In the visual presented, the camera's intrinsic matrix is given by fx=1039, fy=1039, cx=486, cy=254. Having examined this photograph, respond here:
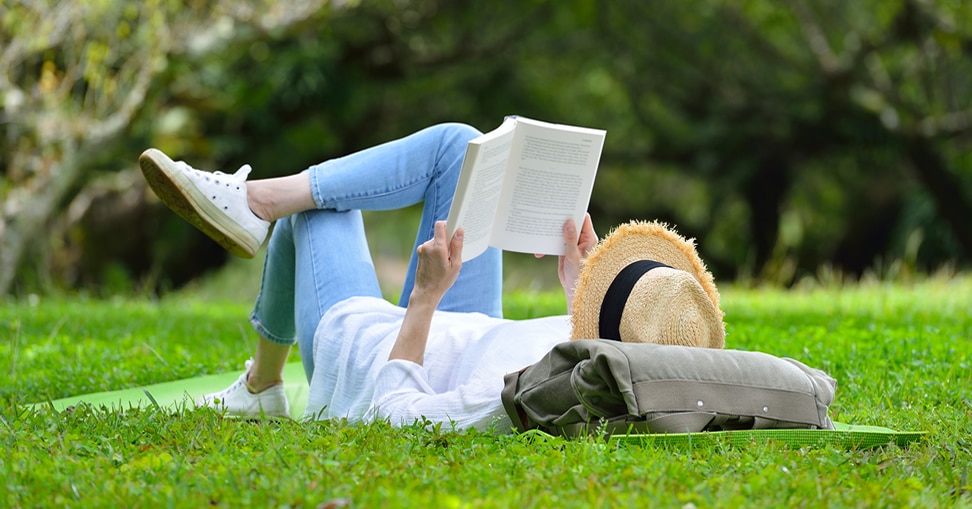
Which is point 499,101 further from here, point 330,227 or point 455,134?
point 330,227

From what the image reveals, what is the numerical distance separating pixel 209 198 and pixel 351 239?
0.47 m

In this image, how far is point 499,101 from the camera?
45.1 feet

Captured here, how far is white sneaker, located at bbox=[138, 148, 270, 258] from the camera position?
3199 millimetres

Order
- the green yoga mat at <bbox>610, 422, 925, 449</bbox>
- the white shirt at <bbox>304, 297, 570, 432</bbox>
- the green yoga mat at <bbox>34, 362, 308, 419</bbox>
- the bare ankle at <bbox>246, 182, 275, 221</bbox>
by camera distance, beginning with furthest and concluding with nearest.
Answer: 1. the green yoga mat at <bbox>34, 362, 308, 419</bbox>
2. the bare ankle at <bbox>246, 182, 275, 221</bbox>
3. the white shirt at <bbox>304, 297, 570, 432</bbox>
4. the green yoga mat at <bbox>610, 422, 925, 449</bbox>

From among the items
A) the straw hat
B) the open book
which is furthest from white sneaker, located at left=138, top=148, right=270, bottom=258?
the straw hat

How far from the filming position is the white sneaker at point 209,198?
126 inches

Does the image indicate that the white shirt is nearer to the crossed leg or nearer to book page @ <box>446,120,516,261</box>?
the crossed leg

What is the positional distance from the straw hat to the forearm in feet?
1.33

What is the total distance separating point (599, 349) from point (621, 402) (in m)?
0.20

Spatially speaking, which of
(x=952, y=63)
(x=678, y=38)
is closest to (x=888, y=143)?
(x=952, y=63)

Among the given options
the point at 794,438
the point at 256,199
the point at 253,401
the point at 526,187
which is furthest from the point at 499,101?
the point at 794,438

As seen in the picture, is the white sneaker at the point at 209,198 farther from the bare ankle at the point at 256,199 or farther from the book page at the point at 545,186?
the book page at the point at 545,186

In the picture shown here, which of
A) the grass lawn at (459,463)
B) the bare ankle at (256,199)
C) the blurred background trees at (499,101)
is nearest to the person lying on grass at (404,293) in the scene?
the bare ankle at (256,199)

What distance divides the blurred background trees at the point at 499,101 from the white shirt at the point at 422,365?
19.2ft
